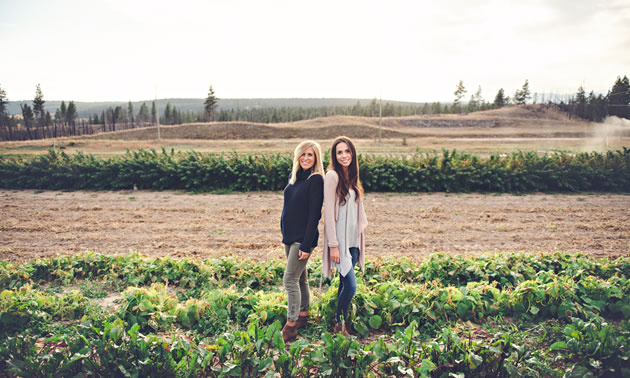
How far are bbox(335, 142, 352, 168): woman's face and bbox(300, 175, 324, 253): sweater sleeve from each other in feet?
0.79

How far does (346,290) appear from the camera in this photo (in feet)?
12.5

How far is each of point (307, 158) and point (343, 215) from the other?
62cm

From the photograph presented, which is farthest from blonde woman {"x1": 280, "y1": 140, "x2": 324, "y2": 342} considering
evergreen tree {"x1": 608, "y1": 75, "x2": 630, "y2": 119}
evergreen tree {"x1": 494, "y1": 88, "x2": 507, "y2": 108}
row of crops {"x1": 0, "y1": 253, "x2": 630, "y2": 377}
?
evergreen tree {"x1": 494, "y1": 88, "x2": 507, "y2": 108}

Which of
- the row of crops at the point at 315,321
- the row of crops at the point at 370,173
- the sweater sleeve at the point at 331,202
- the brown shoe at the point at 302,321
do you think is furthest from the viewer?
the row of crops at the point at 370,173

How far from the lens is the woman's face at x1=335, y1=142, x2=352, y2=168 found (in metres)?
3.70

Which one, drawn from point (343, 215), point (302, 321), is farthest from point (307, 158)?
point (302, 321)

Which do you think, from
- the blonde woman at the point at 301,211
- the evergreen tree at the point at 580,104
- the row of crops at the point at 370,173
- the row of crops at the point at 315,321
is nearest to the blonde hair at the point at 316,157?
the blonde woman at the point at 301,211

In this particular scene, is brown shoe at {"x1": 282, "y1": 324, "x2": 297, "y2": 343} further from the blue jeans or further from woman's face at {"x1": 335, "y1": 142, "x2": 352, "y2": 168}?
woman's face at {"x1": 335, "y1": 142, "x2": 352, "y2": 168}

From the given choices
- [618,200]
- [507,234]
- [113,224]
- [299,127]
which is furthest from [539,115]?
[113,224]

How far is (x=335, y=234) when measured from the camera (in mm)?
3699

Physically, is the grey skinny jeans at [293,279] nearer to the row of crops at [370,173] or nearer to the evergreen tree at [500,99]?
the row of crops at [370,173]

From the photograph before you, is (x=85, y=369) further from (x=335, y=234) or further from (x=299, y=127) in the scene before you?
(x=299, y=127)

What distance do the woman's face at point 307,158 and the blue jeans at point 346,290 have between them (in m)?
0.89

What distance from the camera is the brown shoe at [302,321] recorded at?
13.4 feet
